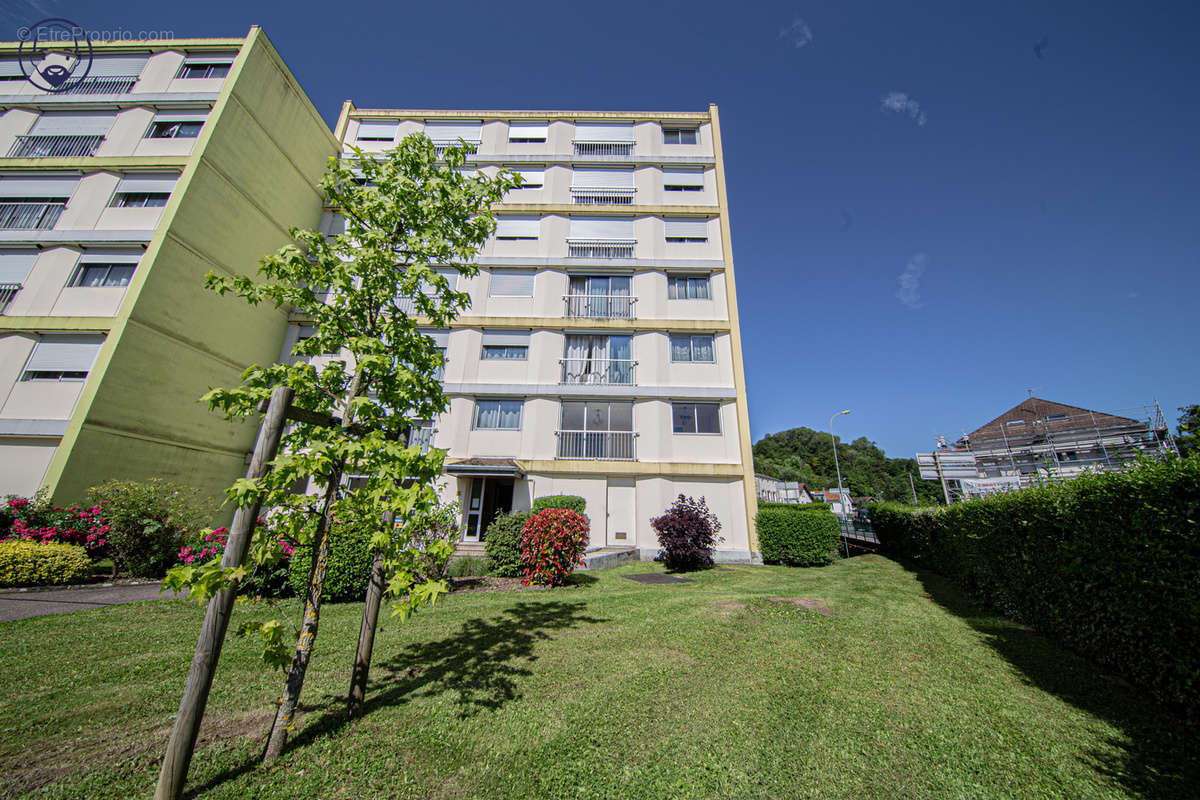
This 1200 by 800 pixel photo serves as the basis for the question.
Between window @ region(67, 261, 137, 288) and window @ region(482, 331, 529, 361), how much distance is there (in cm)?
1142

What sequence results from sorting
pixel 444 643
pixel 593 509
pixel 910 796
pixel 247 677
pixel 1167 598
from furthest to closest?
1. pixel 593 509
2. pixel 444 643
3. pixel 247 677
4. pixel 1167 598
5. pixel 910 796

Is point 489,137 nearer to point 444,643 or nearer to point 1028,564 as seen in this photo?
point 444,643

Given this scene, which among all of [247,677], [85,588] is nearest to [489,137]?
[85,588]

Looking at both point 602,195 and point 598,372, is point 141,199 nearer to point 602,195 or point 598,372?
point 602,195

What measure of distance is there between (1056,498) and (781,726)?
521 centimetres

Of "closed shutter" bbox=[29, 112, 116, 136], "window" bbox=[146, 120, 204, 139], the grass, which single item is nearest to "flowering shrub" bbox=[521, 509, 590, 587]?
the grass

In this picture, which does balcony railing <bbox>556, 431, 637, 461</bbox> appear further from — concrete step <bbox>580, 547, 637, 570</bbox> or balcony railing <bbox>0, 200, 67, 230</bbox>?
balcony railing <bbox>0, 200, 67, 230</bbox>

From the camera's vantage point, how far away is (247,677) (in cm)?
Answer: 414

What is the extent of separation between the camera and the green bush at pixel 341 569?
6.76 metres

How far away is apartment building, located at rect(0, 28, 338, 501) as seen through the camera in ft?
38.9

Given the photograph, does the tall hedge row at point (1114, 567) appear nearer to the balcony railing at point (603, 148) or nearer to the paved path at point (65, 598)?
the paved path at point (65, 598)

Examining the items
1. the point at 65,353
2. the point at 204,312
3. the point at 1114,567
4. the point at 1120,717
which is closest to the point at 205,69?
the point at 204,312

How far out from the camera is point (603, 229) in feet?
59.7

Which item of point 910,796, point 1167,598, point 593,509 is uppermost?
point 593,509
